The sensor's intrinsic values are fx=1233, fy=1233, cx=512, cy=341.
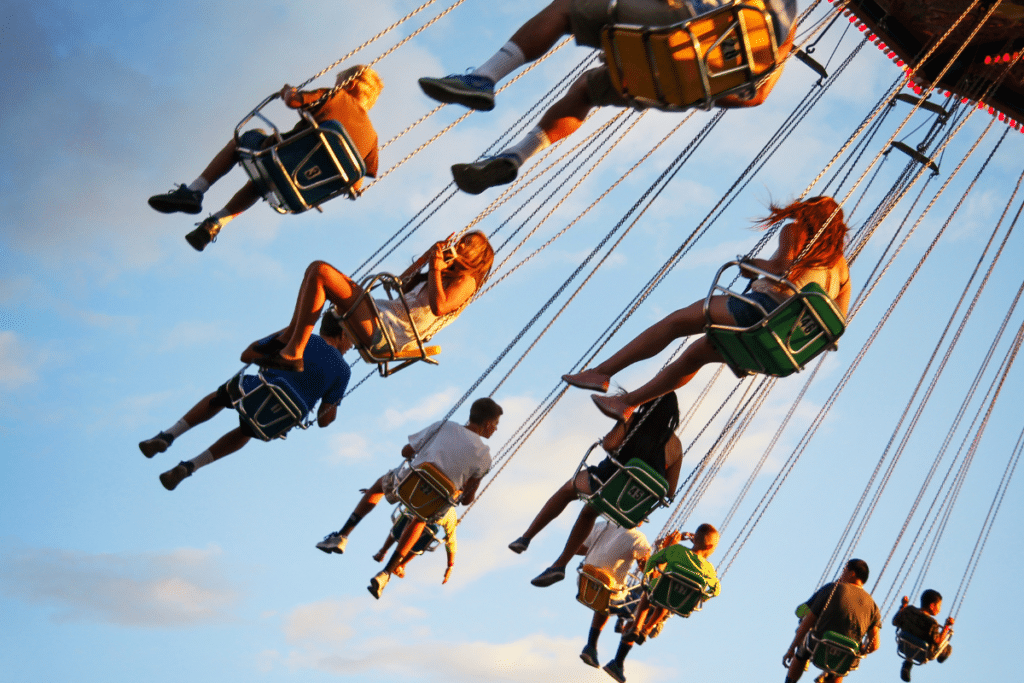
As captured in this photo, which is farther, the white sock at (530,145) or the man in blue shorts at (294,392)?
the man in blue shorts at (294,392)

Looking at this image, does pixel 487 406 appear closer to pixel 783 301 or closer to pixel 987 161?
pixel 783 301

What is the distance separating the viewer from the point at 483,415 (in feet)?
27.5

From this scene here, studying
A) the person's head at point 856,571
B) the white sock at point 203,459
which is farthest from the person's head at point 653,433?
the person's head at point 856,571

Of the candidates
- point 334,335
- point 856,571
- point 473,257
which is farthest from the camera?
point 856,571

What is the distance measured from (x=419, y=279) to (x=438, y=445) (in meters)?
1.30

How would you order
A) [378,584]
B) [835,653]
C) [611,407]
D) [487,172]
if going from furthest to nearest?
[835,653] → [378,584] → [611,407] → [487,172]

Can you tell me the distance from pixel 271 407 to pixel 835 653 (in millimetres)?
5126

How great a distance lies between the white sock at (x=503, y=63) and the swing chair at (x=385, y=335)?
1.36m

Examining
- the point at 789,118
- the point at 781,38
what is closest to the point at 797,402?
the point at 789,118

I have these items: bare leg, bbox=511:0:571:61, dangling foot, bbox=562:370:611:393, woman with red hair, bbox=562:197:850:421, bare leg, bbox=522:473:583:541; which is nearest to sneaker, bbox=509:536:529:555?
bare leg, bbox=522:473:583:541

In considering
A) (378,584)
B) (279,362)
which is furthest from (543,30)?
(378,584)

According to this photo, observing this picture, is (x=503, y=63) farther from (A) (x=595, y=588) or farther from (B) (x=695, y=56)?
(A) (x=595, y=588)

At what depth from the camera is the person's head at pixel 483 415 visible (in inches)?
330

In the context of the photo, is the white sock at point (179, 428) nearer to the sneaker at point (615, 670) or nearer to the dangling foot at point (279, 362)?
the dangling foot at point (279, 362)
